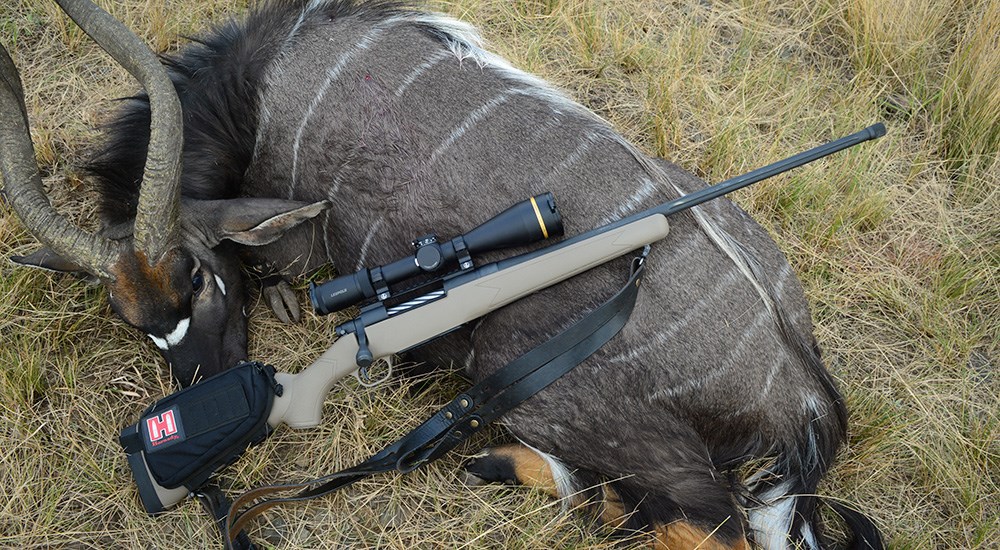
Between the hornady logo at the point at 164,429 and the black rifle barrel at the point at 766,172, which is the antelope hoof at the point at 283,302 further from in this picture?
the black rifle barrel at the point at 766,172

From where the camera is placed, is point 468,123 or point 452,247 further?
point 468,123

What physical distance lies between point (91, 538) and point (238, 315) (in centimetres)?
117

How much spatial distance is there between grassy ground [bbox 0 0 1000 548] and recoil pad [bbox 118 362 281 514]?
24 cm

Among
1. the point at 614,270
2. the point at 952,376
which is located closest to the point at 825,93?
the point at 952,376

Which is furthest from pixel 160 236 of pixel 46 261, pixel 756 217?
pixel 756 217

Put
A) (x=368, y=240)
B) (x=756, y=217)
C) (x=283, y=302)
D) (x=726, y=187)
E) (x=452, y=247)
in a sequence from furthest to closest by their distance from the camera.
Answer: (x=756, y=217) < (x=283, y=302) < (x=368, y=240) < (x=452, y=247) < (x=726, y=187)

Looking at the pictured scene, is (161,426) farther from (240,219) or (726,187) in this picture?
(726,187)

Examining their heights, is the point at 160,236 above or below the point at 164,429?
above

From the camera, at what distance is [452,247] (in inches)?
129

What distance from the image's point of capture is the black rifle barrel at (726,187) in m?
3.01

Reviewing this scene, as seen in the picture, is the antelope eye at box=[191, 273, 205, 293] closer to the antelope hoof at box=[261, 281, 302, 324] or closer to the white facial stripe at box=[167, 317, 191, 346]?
the white facial stripe at box=[167, 317, 191, 346]

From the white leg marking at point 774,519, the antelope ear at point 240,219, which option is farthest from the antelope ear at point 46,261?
the white leg marking at point 774,519

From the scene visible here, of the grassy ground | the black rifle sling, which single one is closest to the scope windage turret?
the black rifle sling

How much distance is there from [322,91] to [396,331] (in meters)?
1.28
